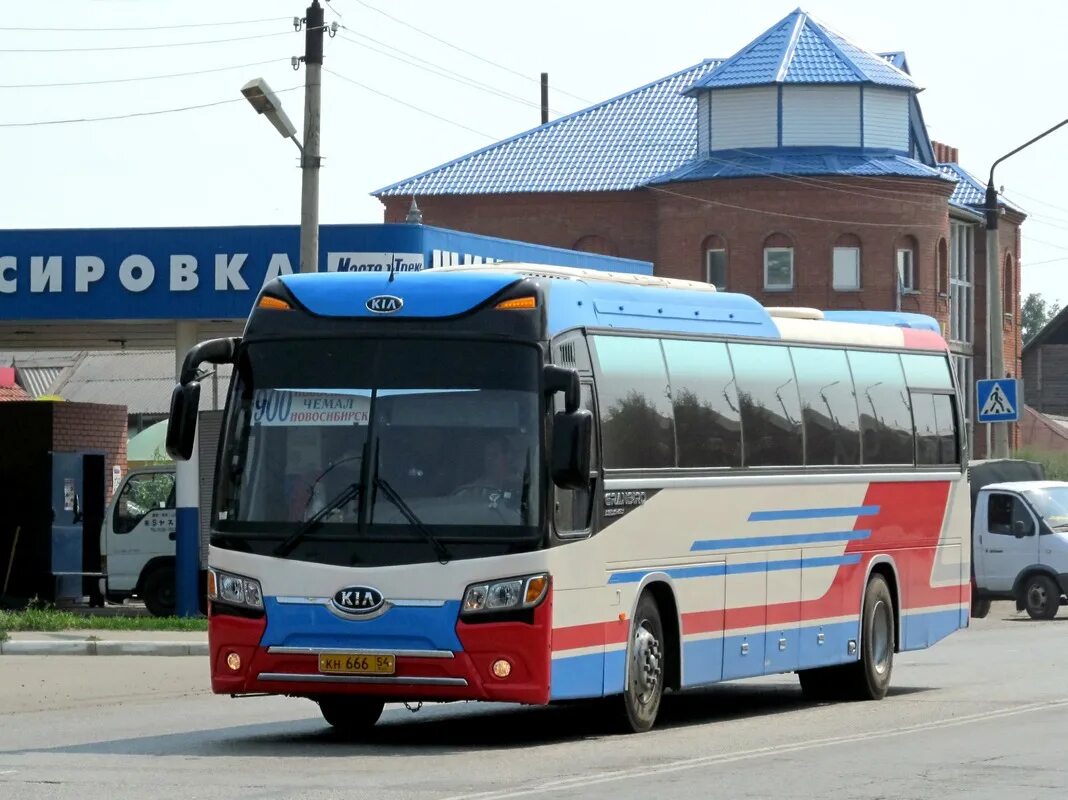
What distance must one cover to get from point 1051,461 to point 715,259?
12477 millimetres

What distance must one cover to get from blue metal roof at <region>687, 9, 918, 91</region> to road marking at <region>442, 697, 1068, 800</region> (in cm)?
5197

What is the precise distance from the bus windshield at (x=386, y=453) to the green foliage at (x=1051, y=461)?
47566mm

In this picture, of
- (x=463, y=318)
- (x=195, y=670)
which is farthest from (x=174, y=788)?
(x=195, y=670)

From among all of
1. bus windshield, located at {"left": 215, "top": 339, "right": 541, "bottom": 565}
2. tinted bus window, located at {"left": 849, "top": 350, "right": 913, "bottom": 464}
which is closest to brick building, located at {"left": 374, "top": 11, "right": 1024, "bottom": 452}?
tinted bus window, located at {"left": 849, "top": 350, "right": 913, "bottom": 464}

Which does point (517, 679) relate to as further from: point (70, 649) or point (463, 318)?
point (70, 649)

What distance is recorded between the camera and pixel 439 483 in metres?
13.2

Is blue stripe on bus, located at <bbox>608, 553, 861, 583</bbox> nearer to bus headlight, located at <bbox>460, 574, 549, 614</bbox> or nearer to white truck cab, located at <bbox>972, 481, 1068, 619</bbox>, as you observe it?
bus headlight, located at <bbox>460, 574, 549, 614</bbox>

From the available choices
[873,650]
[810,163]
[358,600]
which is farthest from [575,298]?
[810,163]

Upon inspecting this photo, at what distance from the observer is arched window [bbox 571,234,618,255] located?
72562 millimetres

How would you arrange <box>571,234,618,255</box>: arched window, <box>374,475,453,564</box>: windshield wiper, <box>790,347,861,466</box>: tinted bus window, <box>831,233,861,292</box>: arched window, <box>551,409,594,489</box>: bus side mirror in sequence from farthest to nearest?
<box>571,234,618,255</box>: arched window < <box>831,233,861,292</box>: arched window < <box>790,347,861,466</box>: tinted bus window < <box>374,475,453,564</box>: windshield wiper < <box>551,409,594,489</box>: bus side mirror

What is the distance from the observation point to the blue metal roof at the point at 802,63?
67.5 metres

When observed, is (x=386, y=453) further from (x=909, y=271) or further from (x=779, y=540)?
(x=909, y=271)

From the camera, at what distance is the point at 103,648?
22844mm

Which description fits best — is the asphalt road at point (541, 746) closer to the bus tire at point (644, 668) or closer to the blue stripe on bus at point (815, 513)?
the bus tire at point (644, 668)
